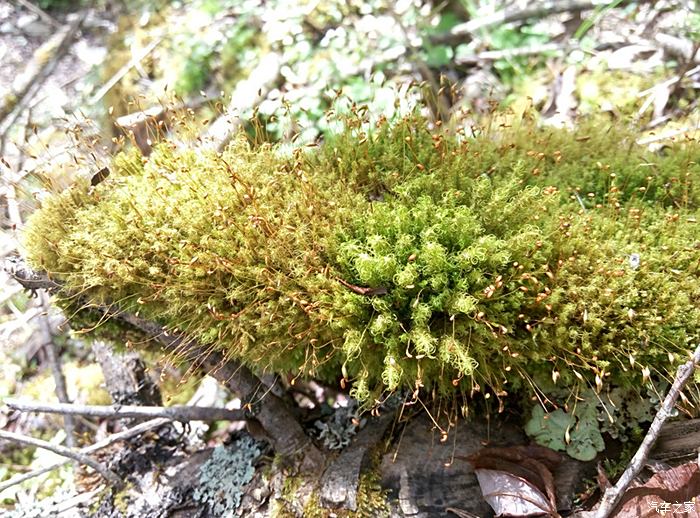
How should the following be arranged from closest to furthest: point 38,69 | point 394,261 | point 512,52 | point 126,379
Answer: point 394,261 < point 126,379 < point 512,52 < point 38,69

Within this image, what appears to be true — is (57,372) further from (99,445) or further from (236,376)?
(236,376)

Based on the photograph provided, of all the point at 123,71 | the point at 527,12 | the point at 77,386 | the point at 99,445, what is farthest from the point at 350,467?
the point at 123,71

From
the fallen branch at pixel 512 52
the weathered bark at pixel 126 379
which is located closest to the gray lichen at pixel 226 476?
the weathered bark at pixel 126 379

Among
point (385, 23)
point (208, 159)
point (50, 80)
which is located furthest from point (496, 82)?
point (50, 80)

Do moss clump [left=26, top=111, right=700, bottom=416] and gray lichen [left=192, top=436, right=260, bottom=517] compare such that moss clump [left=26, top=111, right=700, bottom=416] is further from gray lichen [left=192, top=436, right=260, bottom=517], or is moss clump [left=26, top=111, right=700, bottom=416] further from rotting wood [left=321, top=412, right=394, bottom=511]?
gray lichen [left=192, top=436, right=260, bottom=517]

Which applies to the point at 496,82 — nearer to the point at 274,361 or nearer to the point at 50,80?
the point at 274,361

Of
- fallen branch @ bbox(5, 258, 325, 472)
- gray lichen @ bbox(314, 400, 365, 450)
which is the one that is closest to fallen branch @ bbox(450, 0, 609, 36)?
gray lichen @ bbox(314, 400, 365, 450)

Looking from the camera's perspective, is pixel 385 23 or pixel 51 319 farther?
pixel 385 23
